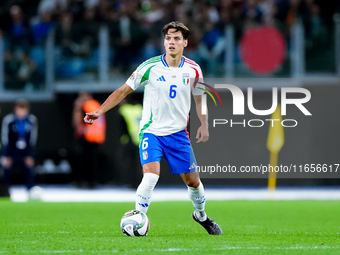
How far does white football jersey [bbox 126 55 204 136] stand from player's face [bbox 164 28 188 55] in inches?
7.0

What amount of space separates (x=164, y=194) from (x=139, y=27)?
4572mm

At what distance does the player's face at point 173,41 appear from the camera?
7355mm

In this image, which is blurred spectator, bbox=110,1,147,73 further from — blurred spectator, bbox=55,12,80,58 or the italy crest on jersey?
the italy crest on jersey

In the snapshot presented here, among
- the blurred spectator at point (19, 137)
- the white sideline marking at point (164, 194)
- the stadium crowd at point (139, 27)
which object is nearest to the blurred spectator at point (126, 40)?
the stadium crowd at point (139, 27)

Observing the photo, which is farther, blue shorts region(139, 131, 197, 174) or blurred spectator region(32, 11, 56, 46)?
blurred spectator region(32, 11, 56, 46)

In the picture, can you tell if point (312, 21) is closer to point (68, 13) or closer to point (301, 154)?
point (301, 154)

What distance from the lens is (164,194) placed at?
677 inches

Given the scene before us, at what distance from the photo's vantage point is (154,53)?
18.4 metres

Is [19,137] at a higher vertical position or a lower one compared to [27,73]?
lower

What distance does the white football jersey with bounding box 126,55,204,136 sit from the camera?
7.35 metres

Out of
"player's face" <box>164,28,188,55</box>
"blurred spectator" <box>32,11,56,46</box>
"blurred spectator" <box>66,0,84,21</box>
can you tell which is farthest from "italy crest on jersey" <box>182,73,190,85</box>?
"blurred spectator" <box>66,0,84,21</box>

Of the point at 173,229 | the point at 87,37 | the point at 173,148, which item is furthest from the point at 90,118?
the point at 87,37

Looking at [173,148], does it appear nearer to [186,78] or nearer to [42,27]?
[186,78]

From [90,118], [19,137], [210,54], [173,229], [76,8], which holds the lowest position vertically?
[173,229]
